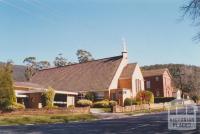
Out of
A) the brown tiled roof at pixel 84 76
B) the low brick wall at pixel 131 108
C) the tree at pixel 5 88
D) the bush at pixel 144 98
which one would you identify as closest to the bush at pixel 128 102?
the bush at pixel 144 98

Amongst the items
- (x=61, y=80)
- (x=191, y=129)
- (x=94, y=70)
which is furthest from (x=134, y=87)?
(x=191, y=129)

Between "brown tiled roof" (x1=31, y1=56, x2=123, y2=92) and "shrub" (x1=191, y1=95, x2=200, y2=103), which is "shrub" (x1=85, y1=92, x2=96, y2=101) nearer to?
"brown tiled roof" (x1=31, y1=56, x2=123, y2=92)

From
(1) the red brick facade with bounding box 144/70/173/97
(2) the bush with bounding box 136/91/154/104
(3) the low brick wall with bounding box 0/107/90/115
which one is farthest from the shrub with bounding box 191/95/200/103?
(3) the low brick wall with bounding box 0/107/90/115

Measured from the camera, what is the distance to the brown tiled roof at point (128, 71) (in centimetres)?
6632

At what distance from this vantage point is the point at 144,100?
212 feet

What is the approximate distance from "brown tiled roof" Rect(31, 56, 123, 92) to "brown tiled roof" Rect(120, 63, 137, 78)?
1758 millimetres

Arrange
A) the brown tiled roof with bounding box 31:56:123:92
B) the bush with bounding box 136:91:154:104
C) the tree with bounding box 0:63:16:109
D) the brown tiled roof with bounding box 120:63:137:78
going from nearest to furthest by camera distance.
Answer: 1. the tree with bounding box 0:63:16:109
2. the bush with bounding box 136:91:154:104
3. the brown tiled roof with bounding box 31:56:123:92
4. the brown tiled roof with bounding box 120:63:137:78

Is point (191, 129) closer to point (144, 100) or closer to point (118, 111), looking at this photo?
point (118, 111)

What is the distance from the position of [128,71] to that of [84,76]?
820 cm

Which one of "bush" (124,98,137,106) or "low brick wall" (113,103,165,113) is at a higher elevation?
"bush" (124,98,137,106)

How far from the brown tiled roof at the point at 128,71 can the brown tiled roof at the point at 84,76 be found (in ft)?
5.77

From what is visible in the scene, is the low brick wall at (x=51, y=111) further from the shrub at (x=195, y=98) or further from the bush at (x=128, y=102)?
the shrub at (x=195, y=98)

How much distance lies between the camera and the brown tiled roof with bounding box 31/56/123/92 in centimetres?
6594

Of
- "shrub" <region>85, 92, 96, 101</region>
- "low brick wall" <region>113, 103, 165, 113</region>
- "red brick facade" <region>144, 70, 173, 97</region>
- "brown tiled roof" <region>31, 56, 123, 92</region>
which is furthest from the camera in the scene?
"red brick facade" <region>144, 70, 173, 97</region>
